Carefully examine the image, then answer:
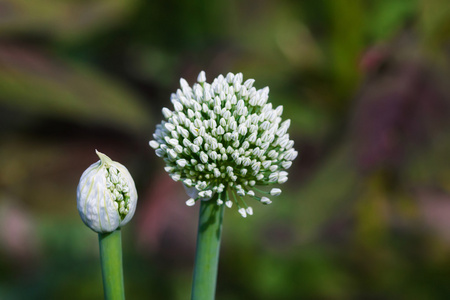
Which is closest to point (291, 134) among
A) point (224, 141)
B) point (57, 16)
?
point (57, 16)

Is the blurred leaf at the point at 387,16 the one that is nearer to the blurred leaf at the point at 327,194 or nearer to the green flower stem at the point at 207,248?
the blurred leaf at the point at 327,194

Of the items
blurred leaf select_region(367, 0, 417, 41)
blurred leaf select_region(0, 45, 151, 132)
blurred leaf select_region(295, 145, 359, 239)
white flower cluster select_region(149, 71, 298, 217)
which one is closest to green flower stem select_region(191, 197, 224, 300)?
white flower cluster select_region(149, 71, 298, 217)

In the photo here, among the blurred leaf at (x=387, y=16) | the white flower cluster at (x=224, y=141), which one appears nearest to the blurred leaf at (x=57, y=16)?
the blurred leaf at (x=387, y=16)

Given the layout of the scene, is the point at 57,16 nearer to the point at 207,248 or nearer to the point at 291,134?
the point at 291,134

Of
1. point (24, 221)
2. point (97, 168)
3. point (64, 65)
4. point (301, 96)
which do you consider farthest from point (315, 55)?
point (97, 168)

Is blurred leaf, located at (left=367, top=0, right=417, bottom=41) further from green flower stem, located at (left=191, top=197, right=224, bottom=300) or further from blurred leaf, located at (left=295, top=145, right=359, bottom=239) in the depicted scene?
green flower stem, located at (left=191, top=197, right=224, bottom=300)

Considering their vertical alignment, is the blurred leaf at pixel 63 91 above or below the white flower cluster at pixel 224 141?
above
